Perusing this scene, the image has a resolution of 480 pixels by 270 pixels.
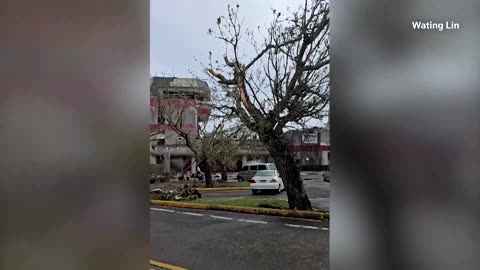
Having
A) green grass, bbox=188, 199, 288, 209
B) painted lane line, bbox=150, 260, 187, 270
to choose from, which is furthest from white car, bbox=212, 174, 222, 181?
painted lane line, bbox=150, 260, 187, 270

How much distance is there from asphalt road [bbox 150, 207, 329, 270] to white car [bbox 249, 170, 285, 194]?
0.16 m

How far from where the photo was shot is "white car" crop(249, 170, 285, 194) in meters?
1.91

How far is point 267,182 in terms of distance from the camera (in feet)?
6.39

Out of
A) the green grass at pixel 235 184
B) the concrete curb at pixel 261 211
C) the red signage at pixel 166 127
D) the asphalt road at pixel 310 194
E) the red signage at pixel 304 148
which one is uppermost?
the red signage at pixel 166 127

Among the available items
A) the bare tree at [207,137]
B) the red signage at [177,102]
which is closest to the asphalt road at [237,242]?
the bare tree at [207,137]

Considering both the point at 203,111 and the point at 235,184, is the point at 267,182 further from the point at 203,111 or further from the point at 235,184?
the point at 203,111

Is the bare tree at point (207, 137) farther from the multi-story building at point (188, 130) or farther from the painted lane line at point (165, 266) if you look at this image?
the painted lane line at point (165, 266)

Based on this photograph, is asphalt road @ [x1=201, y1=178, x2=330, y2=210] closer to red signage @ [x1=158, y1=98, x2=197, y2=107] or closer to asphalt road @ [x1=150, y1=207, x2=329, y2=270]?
asphalt road @ [x1=150, y1=207, x2=329, y2=270]

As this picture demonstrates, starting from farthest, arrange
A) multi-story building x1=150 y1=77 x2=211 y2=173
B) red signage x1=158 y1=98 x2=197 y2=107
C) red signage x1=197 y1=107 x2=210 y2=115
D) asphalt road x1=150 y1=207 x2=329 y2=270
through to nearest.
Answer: red signage x1=197 y1=107 x2=210 y2=115
red signage x1=158 y1=98 x2=197 y2=107
multi-story building x1=150 y1=77 x2=211 y2=173
asphalt road x1=150 y1=207 x2=329 y2=270

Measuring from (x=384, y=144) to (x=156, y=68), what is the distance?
1132mm

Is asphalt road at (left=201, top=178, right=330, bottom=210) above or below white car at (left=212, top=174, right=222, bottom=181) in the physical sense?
below

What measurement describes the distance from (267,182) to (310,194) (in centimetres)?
24

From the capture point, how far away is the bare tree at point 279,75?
196 cm

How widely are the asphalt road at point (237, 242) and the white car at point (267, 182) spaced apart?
16 centimetres
